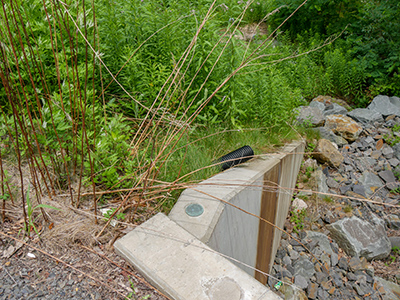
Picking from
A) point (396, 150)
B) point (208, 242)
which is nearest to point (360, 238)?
point (396, 150)

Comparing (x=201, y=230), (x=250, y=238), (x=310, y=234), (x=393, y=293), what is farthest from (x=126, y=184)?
(x=393, y=293)

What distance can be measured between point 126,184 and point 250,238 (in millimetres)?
1364

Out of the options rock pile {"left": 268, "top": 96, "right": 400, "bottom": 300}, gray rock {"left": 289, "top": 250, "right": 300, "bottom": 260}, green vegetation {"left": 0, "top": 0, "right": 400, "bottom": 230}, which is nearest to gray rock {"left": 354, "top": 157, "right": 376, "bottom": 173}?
rock pile {"left": 268, "top": 96, "right": 400, "bottom": 300}

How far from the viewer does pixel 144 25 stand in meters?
3.40

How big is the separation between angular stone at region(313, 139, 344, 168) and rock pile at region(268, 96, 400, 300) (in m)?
0.01

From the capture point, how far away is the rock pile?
3842 mm

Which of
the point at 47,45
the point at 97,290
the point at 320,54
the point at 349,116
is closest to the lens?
the point at 97,290

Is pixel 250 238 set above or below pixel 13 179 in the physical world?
below

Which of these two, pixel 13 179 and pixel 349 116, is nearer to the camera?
pixel 13 179

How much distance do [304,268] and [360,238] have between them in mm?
1038

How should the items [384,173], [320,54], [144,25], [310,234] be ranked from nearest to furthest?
[144,25]
[310,234]
[384,173]
[320,54]

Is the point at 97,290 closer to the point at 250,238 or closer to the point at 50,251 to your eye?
the point at 50,251

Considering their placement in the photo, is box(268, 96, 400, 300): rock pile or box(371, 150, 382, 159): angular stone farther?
box(371, 150, 382, 159): angular stone

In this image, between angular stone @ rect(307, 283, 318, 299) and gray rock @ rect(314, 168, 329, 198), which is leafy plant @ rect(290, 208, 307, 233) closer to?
gray rock @ rect(314, 168, 329, 198)
